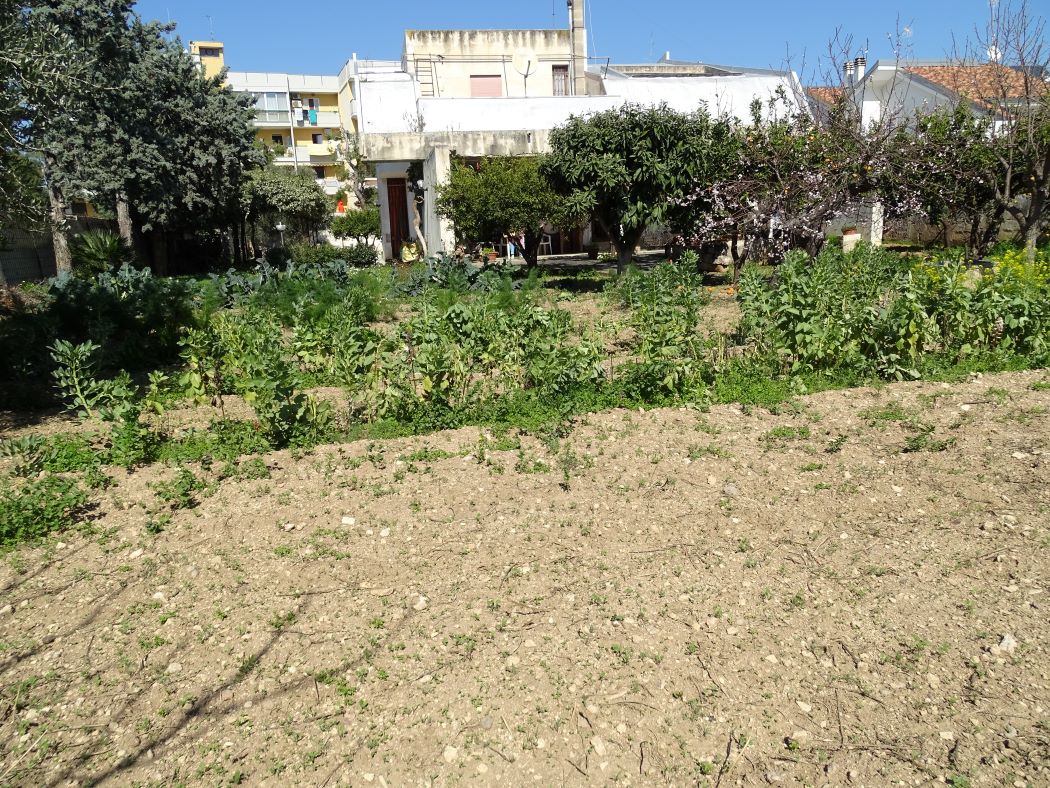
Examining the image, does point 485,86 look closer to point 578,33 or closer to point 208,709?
point 578,33

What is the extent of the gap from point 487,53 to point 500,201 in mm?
19614

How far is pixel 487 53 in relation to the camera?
32.2m

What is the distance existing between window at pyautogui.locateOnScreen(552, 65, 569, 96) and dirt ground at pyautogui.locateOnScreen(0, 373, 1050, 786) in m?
30.6

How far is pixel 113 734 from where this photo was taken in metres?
3.01

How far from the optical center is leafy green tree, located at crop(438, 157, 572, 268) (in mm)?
15320

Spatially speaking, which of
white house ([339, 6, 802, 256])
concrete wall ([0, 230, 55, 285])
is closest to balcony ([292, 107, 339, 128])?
white house ([339, 6, 802, 256])

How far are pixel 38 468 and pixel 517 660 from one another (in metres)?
3.74

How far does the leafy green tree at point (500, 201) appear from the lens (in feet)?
50.3

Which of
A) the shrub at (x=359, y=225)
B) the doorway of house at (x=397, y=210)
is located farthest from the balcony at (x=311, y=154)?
the doorway of house at (x=397, y=210)

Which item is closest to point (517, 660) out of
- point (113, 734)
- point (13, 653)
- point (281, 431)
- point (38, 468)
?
point (113, 734)

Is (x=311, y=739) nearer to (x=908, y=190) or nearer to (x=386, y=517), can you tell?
(x=386, y=517)

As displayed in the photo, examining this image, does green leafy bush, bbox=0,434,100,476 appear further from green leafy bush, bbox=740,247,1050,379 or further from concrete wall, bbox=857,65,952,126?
concrete wall, bbox=857,65,952,126

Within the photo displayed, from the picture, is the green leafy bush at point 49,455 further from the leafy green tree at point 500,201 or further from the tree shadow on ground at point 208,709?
the leafy green tree at point 500,201

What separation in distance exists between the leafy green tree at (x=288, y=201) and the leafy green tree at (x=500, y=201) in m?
15.4
